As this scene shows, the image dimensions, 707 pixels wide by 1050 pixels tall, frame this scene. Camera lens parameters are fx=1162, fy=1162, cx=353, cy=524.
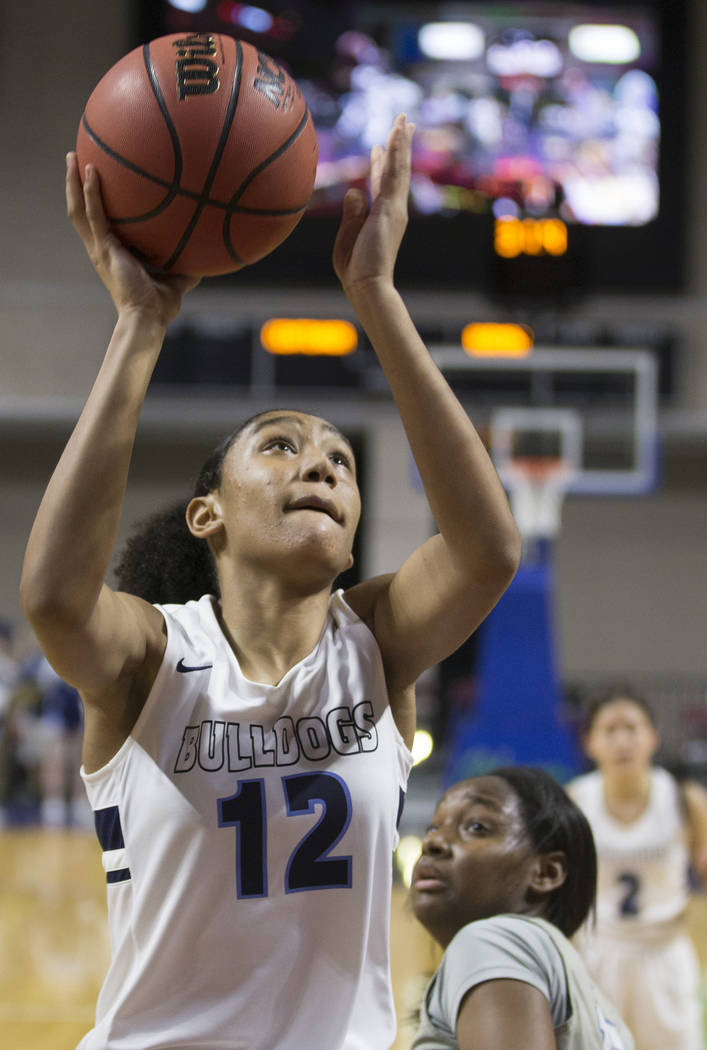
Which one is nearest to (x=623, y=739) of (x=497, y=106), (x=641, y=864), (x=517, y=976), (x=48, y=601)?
(x=641, y=864)

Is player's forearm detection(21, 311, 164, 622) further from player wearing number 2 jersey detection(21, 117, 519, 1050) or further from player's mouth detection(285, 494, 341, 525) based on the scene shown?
player's mouth detection(285, 494, 341, 525)

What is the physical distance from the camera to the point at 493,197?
1225 cm

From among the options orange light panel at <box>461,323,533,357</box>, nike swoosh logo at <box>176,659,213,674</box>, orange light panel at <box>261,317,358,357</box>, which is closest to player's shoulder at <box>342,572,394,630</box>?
nike swoosh logo at <box>176,659,213,674</box>

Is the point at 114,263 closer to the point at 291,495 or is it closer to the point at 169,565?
the point at 291,495

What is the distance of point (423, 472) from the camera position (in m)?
1.80

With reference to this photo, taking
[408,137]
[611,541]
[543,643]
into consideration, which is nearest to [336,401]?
[611,541]

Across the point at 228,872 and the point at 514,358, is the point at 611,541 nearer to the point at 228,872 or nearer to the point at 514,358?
the point at 514,358

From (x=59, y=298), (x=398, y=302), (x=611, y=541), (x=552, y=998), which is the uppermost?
(x=59, y=298)

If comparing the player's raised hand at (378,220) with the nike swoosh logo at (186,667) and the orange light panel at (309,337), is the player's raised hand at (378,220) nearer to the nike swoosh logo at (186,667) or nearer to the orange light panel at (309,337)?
the nike swoosh logo at (186,667)

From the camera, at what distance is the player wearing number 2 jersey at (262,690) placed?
1.72 m

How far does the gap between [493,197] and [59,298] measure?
4.78m

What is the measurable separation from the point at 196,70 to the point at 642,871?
3555 mm

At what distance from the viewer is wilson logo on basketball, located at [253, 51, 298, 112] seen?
2.05m

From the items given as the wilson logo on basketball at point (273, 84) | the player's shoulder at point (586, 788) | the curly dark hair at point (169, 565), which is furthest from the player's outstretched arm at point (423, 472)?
the player's shoulder at point (586, 788)
